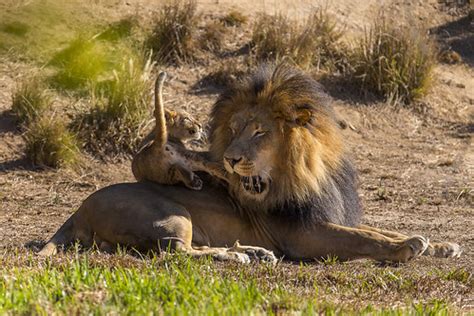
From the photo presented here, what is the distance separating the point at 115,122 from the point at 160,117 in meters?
4.11

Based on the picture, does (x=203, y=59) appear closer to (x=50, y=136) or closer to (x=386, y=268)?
(x=50, y=136)

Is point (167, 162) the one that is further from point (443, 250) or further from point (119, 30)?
point (119, 30)

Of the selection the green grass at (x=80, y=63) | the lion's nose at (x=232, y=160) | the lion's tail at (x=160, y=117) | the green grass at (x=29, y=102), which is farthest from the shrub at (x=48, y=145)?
the lion's nose at (x=232, y=160)

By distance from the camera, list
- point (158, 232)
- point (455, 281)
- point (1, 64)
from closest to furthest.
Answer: point (455, 281)
point (158, 232)
point (1, 64)

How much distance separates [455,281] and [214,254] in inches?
57.0

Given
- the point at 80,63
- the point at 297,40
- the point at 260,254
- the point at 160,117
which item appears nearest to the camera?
the point at 260,254

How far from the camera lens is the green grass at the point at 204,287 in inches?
201

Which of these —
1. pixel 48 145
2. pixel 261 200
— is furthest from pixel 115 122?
pixel 261 200

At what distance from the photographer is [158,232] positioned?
7.23 meters

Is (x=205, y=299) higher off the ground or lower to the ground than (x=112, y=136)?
higher

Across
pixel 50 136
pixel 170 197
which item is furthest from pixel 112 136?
pixel 170 197

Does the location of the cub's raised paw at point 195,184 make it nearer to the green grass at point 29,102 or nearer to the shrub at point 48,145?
the shrub at point 48,145

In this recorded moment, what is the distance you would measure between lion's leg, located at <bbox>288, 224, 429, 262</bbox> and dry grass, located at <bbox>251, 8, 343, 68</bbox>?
5830 millimetres

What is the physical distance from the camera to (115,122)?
11555 mm
